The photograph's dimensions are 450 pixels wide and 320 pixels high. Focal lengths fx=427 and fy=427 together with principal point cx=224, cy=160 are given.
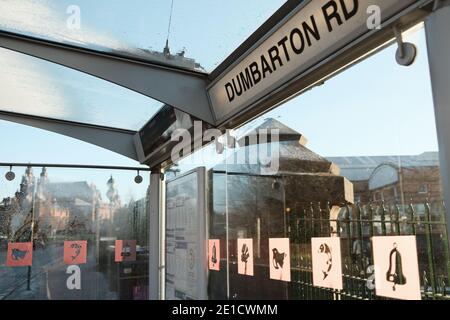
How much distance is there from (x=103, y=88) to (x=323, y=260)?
2677mm

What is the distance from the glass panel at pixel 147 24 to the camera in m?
2.60

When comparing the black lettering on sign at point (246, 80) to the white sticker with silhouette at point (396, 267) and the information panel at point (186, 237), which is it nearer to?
the information panel at point (186, 237)

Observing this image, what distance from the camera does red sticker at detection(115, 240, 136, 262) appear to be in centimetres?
550

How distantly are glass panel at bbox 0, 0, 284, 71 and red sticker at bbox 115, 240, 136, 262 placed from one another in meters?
2.95

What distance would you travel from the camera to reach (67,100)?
444 centimetres

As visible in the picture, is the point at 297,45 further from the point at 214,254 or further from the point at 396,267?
the point at 214,254

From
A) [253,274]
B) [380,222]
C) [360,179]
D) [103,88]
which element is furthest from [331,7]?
[103,88]

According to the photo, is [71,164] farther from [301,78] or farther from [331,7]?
[331,7]

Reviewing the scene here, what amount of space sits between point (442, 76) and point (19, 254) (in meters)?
5.13

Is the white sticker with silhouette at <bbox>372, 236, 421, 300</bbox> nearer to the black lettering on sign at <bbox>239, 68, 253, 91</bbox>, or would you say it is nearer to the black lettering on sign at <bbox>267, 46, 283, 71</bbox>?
the black lettering on sign at <bbox>267, 46, 283, 71</bbox>

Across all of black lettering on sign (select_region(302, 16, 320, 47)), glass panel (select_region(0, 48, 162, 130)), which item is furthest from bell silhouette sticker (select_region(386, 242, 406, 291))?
glass panel (select_region(0, 48, 162, 130))

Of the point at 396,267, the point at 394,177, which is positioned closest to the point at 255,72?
the point at 394,177

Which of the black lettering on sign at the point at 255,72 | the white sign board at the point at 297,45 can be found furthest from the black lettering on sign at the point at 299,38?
the black lettering on sign at the point at 255,72

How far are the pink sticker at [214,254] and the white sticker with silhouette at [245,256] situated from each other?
331 millimetres
